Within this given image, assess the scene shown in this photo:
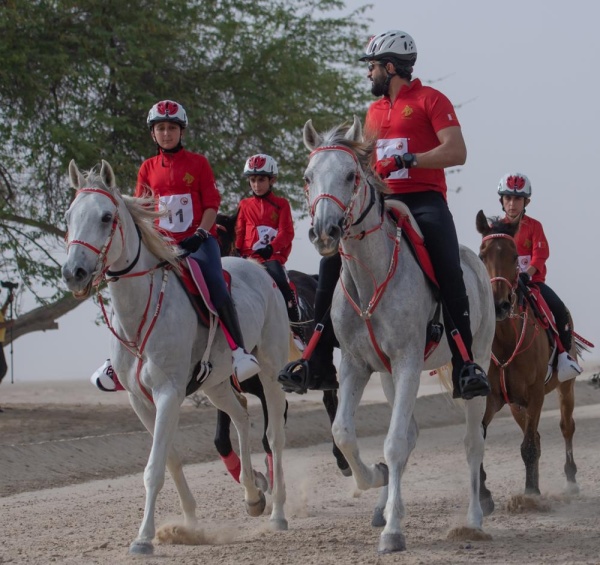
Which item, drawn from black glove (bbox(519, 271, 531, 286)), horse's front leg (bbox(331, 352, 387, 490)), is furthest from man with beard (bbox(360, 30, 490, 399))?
black glove (bbox(519, 271, 531, 286))

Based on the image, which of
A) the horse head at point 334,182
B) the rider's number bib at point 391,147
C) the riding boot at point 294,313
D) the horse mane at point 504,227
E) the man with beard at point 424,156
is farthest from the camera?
the riding boot at point 294,313

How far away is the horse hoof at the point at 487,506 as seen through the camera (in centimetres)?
993

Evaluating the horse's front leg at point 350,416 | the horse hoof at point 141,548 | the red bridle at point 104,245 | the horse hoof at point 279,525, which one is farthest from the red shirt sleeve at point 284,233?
the horse hoof at point 141,548

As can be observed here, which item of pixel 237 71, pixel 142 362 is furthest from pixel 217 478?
pixel 237 71

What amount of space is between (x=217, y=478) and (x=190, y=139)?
8915 millimetres

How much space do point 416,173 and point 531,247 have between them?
460cm

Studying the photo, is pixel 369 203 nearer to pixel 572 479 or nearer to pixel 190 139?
pixel 572 479

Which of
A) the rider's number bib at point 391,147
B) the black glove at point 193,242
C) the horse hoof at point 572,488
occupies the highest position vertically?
the rider's number bib at point 391,147

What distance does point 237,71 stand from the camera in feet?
71.2

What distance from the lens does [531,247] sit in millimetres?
12820

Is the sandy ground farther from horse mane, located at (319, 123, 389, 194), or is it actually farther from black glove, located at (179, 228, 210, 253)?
horse mane, located at (319, 123, 389, 194)

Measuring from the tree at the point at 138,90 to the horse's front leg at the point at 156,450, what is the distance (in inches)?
432

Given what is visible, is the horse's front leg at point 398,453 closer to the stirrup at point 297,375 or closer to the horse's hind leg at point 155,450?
the stirrup at point 297,375

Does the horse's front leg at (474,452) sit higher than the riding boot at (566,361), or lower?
Answer: lower
